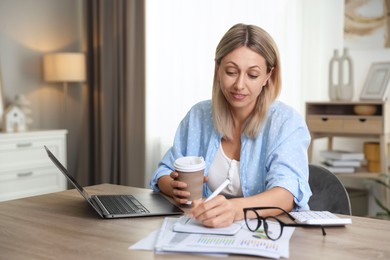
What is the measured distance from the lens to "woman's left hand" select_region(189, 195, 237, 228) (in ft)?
3.90

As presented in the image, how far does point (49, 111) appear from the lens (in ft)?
14.6

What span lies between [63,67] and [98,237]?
3.09 m

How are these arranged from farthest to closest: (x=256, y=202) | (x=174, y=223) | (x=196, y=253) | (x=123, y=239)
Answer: (x=256, y=202) → (x=174, y=223) → (x=123, y=239) → (x=196, y=253)

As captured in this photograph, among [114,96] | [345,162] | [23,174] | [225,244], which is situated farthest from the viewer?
[114,96]

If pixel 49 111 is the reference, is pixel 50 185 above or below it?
below

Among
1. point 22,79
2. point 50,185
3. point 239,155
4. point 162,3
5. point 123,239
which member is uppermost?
point 162,3

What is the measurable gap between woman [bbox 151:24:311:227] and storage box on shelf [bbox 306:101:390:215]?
59.7 inches

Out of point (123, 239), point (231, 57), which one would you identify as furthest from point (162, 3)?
point (123, 239)

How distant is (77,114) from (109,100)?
544 mm

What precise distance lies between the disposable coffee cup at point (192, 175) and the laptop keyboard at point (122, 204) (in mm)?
138

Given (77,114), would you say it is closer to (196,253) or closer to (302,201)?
(302,201)

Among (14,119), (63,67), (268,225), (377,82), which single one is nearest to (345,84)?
(377,82)

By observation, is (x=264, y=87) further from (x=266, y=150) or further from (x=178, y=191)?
(x=178, y=191)

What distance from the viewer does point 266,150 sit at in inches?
65.8
